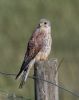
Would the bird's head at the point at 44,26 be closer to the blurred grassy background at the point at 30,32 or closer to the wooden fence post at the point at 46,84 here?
the wooden fence post at the point at 46,84

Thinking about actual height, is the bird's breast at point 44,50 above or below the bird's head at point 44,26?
below

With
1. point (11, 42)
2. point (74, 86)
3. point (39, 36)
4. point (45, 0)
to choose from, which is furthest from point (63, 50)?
point (39, 36)

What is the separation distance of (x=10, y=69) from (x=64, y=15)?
4740mm

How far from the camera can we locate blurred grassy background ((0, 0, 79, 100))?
16.2 metres

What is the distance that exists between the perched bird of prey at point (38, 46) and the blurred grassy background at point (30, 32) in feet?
14.5

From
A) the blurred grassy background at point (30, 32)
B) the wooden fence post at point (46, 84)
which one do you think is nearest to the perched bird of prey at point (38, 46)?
the wooden fence post at point (46, 84)

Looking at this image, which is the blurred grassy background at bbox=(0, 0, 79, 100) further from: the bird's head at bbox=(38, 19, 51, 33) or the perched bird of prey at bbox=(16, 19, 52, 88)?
the perched bird of prey at bbox=(16, 19, 52, 88)

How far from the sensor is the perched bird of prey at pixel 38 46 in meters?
9.72

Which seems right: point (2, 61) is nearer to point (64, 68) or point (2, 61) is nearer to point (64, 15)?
point (64, 68)

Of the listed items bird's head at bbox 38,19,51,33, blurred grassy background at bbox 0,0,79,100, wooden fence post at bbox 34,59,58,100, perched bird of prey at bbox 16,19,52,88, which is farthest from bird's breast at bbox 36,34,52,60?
blurred grassy background at bbox 0,0,79,100

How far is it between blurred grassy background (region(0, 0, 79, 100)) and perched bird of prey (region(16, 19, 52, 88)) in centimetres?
443

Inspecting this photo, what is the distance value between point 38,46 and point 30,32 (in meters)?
9.04

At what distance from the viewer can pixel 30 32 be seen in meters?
19.3

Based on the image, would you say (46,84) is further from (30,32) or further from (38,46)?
(30,32)
